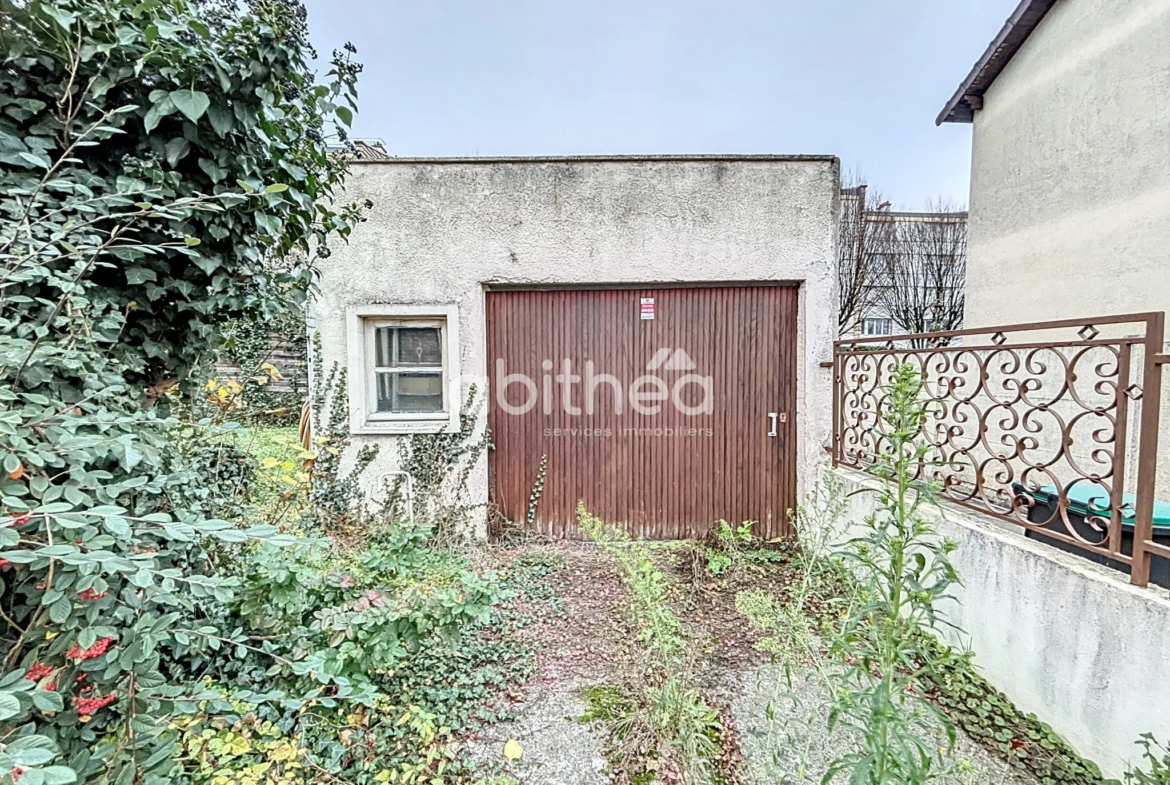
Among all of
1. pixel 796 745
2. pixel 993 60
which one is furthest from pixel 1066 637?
pixel 993 60

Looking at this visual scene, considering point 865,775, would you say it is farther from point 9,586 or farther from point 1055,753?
point 9,586

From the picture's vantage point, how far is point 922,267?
10.8 meters

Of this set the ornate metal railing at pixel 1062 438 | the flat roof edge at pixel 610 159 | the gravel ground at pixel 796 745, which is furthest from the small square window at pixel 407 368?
the ornate metal railing at pixel 1062 438

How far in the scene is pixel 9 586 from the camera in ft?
4.33

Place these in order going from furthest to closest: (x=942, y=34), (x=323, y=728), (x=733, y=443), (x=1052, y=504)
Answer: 1. (x=942, y=34)
2. (x=733, y=443)
3. (x=1052, y=504)
4. (x=323, y=728)

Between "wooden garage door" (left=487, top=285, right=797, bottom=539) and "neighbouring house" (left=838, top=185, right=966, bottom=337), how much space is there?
293 inches

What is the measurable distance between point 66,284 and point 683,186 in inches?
156

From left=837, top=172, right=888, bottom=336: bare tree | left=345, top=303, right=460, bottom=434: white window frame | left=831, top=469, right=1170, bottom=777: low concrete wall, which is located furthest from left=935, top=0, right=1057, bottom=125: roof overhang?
left=345, top=303, right=460, bottom=434: white window frame

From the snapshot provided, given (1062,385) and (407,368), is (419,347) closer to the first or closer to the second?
(407,368)

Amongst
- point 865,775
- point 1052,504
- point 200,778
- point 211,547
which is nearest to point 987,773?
point 1052,504

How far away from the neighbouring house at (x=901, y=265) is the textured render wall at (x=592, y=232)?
733 cm

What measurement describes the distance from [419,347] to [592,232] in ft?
6.44

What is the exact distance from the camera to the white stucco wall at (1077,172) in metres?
4.60

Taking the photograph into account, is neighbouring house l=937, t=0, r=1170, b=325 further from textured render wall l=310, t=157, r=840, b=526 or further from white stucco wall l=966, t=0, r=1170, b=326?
textured render wall l=310, t=157, r=840, b=526
